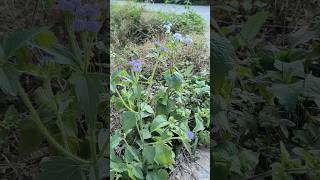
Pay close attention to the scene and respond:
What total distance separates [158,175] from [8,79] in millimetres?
409

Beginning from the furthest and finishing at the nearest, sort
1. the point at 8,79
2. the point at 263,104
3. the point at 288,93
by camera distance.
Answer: the point at 263,104
the point at 288,93
the point at 8,79

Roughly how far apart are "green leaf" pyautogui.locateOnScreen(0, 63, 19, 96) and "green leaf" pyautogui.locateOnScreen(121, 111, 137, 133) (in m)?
0.32

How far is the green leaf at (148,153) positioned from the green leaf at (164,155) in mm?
10

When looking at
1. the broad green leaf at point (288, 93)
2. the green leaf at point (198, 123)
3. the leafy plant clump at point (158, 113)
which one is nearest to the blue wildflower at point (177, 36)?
the leafy plant clump at point (158, 113)

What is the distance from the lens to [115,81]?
2.85 ft

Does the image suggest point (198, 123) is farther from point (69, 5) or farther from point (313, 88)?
point (69, 5)

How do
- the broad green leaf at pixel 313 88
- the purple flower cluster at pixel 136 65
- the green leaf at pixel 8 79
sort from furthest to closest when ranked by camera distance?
the purple flower cluster at pixel 136 65
the broad green leaf at pixel 313 88
the green leaf at pixel 8 79

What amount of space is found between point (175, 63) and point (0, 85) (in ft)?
1.31

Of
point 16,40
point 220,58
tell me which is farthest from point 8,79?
point 220,58

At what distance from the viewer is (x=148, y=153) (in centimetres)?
91

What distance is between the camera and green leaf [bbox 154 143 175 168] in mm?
904

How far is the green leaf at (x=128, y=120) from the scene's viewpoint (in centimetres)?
90

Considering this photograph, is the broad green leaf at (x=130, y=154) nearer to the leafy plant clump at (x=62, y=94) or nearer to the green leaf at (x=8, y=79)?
the leafy plant clump at (x=62, y=94)

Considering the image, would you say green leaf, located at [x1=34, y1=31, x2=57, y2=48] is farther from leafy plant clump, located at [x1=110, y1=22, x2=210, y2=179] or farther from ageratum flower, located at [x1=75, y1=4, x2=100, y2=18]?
leafy plant clump, located at [x1=110, y1=22, x2=210, y2=179]
